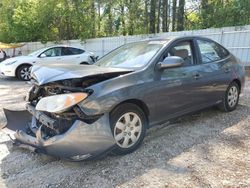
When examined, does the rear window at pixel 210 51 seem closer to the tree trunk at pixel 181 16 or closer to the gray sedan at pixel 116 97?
the gray sedan at pixel 116 97

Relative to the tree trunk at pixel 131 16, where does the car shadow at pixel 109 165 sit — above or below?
below

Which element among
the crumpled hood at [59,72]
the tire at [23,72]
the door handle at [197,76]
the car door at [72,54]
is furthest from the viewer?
the car door at [72,54]

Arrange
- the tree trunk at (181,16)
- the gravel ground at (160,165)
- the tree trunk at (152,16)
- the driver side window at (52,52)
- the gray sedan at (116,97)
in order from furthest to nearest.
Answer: the tree trunk at (152,16) < the tree trunk at (181,16) < the driver side window at (52,52) < the gray sedan at (116,97) < the gravel ground at (160,165)

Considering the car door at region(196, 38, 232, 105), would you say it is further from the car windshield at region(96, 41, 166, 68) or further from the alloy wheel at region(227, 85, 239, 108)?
the car windshield at region(96, 41, 166, 68)

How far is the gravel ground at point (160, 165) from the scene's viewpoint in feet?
11.2

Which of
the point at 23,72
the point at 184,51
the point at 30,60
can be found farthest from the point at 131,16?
the point at 184,51

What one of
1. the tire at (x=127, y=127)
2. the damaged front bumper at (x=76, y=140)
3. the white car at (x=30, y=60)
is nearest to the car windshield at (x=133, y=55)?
the tire at (x=127, y=127)

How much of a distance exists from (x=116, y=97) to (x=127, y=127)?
1.54ft

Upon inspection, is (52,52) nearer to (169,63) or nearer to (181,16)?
(169,63)

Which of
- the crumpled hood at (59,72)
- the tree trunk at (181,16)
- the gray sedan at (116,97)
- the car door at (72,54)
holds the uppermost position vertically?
the tree trunk at (181,16)

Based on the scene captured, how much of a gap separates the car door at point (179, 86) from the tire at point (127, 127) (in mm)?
314

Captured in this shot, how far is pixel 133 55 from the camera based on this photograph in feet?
15.8

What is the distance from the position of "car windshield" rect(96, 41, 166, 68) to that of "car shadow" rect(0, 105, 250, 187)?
1.14 m

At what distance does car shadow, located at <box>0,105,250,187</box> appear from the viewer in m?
3.49
